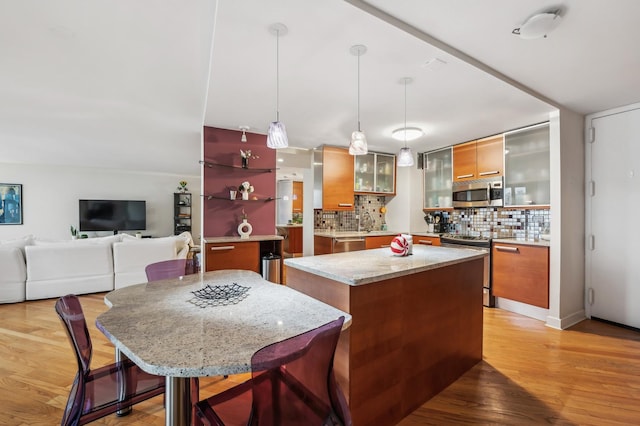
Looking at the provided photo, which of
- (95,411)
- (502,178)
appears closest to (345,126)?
(502,178)

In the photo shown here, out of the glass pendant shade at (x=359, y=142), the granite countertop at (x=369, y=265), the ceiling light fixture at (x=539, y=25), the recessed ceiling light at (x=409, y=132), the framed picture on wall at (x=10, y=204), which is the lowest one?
the granite countertop at (x=369, y=265)

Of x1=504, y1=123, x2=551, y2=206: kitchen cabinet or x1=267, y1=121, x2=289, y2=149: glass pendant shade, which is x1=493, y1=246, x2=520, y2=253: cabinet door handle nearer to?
x1=504, y1=123, x2=551, y2=206: kitchen cabinet

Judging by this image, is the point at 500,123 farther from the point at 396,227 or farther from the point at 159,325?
the point at 159,325

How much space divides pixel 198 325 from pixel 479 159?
419 cm

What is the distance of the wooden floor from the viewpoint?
1747 millimetres

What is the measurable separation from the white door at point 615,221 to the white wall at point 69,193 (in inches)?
366

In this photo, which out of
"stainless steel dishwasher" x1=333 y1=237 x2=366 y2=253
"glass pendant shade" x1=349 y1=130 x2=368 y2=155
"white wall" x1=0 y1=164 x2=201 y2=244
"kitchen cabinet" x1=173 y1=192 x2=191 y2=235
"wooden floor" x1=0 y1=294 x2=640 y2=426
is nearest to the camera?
"wooden floor" x1=0 y1=294 x2=640 y2=426

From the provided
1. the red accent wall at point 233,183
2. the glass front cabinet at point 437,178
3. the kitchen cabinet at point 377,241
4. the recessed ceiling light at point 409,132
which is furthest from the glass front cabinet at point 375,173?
the red accent wall at point 233,183

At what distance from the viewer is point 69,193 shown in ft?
24.3

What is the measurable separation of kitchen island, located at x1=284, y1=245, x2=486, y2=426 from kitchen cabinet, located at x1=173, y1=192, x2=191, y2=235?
7.61 m

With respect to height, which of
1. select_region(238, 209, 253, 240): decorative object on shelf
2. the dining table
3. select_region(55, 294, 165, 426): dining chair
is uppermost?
select_region(238, 209, 253, 240): decorative object on shelf

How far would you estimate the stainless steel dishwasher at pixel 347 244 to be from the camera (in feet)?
14.0

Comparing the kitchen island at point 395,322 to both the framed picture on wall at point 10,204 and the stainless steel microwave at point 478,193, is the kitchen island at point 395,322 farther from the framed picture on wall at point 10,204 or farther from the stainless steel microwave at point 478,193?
the framed picture on wall at point 10,204

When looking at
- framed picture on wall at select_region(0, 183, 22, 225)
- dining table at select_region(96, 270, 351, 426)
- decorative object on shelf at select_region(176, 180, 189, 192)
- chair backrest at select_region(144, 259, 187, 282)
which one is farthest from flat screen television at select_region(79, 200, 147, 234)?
dining table at select_region(96, 270, 351, 426)
